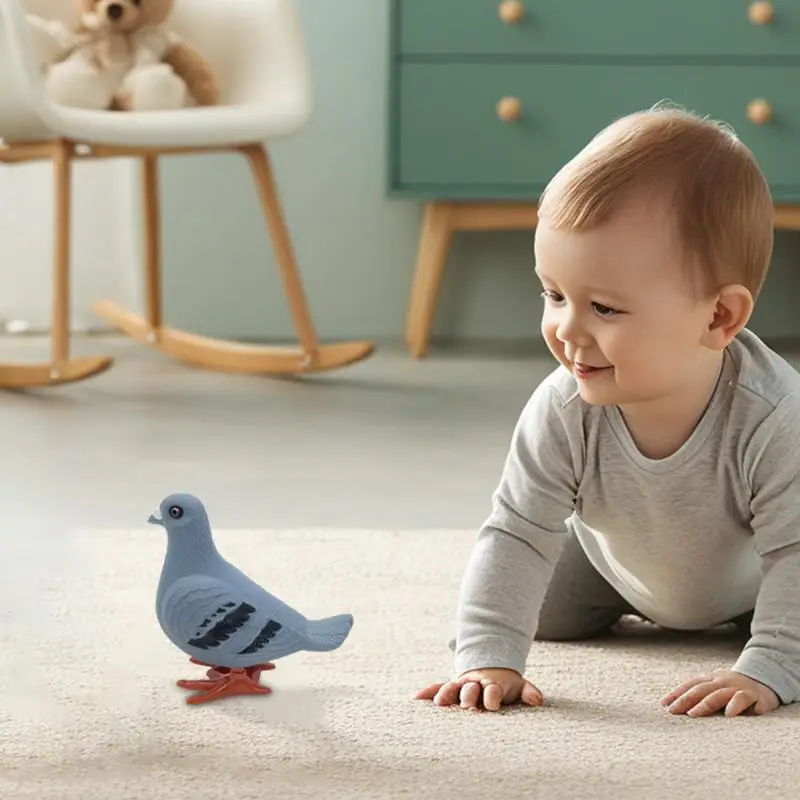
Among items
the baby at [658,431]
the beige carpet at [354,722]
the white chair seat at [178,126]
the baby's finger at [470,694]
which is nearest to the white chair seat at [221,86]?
the white chair seat at [178,126]

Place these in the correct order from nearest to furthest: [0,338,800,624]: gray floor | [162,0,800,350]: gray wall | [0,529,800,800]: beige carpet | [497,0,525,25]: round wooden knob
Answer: [0,529,800,800]: beige carpet, [0,338,800,624]: gray floor, [497,0,525,25]: round wooden knob, [162,0,800,350]: gray wall

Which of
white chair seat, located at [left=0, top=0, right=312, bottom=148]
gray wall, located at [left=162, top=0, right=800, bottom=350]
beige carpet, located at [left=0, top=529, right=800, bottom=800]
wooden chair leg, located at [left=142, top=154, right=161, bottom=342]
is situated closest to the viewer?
beige carpet, located at [left=0, top=529, right=800, bottom=800]

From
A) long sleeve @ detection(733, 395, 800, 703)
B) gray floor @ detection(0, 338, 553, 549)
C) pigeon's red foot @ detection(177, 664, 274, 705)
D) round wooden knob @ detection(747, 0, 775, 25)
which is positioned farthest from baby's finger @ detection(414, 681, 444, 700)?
round wooden knob @ detection(747, 0, 775, 25)

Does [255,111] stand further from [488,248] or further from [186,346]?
[488,248]

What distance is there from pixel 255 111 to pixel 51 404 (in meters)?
0.54

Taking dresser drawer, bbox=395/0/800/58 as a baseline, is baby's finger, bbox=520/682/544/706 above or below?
below

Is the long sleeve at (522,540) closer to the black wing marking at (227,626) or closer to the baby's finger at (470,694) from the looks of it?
the baby's finger at (470,694)

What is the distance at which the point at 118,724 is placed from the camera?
997 millimetres

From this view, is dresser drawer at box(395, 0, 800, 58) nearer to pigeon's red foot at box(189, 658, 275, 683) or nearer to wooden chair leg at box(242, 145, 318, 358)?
wooden chair leg at box(242, 145, 318, 358)

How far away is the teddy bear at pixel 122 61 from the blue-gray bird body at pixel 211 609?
156 centimetres

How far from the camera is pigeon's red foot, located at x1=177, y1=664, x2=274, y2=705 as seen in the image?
3.43 ft

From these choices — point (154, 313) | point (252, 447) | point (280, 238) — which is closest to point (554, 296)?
point (252, 447)

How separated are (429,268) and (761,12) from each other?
689 millimetres

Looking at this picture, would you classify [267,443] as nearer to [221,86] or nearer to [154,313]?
[154,313]
